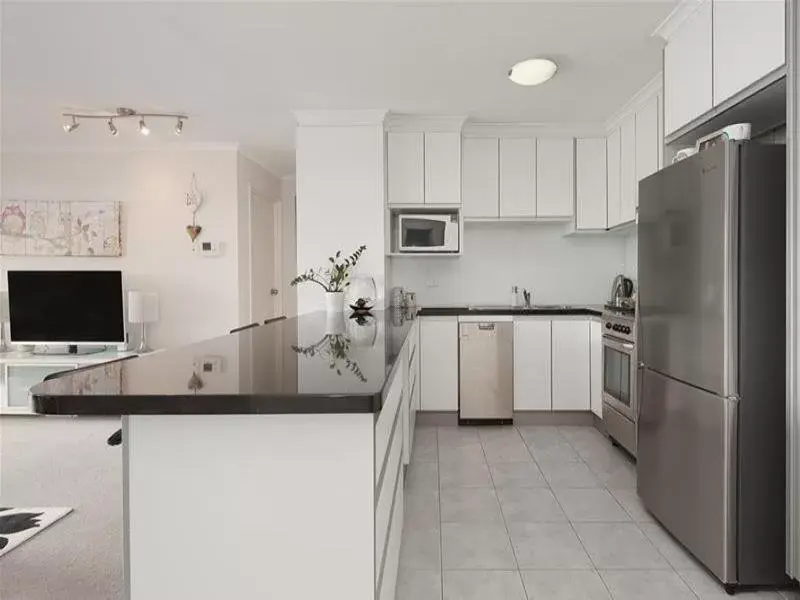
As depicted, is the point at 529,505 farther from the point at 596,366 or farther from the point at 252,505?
the point at 252,505

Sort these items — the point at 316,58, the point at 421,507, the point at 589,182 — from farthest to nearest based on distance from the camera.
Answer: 1. the point at 589,182
2. the point at 316,58
3. the point at 421,507

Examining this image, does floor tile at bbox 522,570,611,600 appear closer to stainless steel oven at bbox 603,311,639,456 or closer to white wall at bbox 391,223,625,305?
stainless steel oven at bbox 603,311,639,456

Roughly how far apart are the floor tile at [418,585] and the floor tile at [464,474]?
2.77 feet

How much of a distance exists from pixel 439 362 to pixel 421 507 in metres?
1.60

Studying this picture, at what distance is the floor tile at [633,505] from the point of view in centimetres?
238

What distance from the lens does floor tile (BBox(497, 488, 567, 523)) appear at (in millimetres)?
2396

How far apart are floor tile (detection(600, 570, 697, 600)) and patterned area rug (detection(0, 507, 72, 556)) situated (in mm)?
2548

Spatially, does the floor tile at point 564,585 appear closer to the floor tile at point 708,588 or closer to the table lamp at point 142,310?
the floor tile at point 708,588

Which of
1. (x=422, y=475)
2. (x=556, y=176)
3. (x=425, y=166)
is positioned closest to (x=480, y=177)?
(x=425, y=166)

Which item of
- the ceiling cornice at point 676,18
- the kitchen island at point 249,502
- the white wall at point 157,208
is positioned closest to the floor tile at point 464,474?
the kitchen island at point 249,502

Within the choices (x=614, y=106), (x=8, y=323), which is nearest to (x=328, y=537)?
(x=614, y=106)

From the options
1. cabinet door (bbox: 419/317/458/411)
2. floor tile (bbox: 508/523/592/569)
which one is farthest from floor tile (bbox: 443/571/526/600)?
cabinet door (bbox: 419/317/458/411)

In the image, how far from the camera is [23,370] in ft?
14.4

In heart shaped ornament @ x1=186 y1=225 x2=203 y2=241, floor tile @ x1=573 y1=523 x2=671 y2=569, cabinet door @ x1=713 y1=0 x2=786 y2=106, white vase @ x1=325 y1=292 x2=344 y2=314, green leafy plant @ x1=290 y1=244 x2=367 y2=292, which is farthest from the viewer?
heart shaped ornament @ x1=186 y1=225 x2=203 y2=241
